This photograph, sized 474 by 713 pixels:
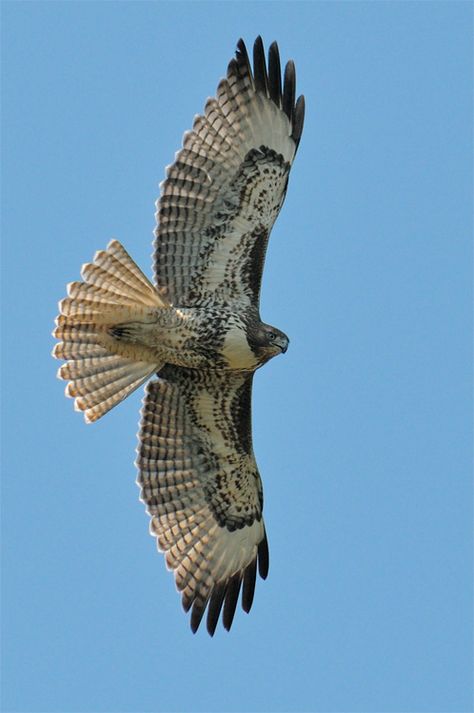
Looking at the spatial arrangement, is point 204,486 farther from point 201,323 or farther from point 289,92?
point 289,92

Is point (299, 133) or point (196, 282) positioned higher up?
point (299, 133)

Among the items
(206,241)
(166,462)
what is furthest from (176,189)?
(166,462)

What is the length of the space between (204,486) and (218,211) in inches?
96.0

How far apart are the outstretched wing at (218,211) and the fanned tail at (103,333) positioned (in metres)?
0.31

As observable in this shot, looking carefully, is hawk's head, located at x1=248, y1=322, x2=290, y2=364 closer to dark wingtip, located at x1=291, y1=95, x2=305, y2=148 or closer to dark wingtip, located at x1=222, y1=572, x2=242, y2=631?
dark wingtip, located at x1=291, y1=95, x2=305, y2=148

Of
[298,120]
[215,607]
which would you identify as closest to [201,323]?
[298,120]

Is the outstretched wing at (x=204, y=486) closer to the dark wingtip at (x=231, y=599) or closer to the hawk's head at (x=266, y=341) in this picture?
the dark wingtip at (x=231, y=599)

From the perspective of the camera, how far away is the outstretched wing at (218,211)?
1309 centimetres

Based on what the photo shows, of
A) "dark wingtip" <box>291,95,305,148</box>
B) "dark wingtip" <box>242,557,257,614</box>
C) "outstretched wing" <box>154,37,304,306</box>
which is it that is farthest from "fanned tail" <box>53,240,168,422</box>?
"dark wingtip" <box>242,557,257,614</box>

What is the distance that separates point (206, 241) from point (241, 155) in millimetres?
782

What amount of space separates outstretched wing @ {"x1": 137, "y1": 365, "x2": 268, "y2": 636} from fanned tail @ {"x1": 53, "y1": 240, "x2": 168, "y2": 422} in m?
0.39

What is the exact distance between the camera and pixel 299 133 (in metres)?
13.3

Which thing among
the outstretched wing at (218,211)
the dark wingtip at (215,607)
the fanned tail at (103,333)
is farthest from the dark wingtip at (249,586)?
the outstretched wing at (218,211)

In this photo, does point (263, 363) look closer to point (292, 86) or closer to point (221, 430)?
point (221, 430)
